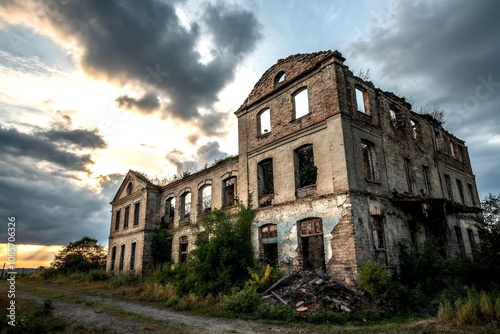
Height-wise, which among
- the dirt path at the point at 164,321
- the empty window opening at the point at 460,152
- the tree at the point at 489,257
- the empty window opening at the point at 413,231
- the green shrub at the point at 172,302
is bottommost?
the dirt path at the point at 164,321

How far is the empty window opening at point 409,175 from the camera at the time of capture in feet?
46.6

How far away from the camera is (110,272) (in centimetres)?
2370

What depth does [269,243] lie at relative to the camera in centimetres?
1319

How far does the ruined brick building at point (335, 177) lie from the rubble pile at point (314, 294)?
2.39ft

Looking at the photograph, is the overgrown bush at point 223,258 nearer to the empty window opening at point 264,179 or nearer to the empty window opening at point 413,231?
the empty window opening at point 264,179

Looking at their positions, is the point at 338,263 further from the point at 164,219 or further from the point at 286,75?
the point at 164,219

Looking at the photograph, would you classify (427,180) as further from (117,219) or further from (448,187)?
(117,219)

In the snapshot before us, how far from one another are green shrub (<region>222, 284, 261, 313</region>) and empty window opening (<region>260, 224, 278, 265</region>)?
3086mm

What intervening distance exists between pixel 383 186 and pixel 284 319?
6913mm

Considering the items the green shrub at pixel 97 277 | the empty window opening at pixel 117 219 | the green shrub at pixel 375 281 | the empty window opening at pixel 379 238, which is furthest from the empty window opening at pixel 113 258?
the green shrub at pixel 375 281

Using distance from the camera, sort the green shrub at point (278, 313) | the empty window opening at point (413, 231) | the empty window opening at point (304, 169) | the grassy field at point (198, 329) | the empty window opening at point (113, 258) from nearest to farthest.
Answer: the grassy field at point (198, 329) → the green shrub at point (278, 313) → the empty window opening at point (413, 231) → the empty window opening at point (304, 169) → the empty window opening at point (113, 258)

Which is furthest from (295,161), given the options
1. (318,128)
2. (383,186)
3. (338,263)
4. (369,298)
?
(369,298)

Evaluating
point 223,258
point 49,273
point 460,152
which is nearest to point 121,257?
point 49,273

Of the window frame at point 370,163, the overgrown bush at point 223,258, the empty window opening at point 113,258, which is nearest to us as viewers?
the overgrown bush at point 223,258
